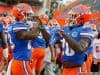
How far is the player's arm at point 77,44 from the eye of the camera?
18.8 feet

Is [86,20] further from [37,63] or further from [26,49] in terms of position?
[37,63]

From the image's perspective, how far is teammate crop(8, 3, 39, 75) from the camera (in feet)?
22.2

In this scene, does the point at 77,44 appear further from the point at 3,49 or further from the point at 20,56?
the point at 3,49

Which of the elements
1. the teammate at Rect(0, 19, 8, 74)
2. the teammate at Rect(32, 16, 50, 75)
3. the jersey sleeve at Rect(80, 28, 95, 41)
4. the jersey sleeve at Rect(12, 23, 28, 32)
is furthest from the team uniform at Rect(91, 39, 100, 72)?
the jersey sleeve at Rect(80, 28, 95, 41)

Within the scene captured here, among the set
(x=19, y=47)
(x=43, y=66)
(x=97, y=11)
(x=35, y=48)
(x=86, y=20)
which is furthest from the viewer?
(x=97, y=11)

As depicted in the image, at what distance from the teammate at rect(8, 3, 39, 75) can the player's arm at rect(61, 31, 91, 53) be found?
1083 mm

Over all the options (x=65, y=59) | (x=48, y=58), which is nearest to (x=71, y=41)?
(x=65, y=59)

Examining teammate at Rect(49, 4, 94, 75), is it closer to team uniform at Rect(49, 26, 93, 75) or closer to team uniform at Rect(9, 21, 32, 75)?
team uniform at Rect(49, 26, 93, 75)

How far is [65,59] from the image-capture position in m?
6.52

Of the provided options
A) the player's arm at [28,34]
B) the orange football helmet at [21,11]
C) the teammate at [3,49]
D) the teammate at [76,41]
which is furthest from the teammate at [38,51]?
the teammate at [76,41]

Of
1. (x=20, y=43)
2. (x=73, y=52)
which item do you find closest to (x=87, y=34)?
(x=73, y=52)

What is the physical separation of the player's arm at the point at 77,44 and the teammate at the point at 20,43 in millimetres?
1083

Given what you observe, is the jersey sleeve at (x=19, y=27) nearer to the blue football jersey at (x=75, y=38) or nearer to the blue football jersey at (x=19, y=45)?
the blue football jersey at (x=19, y=45)

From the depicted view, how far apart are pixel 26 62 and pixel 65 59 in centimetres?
81
